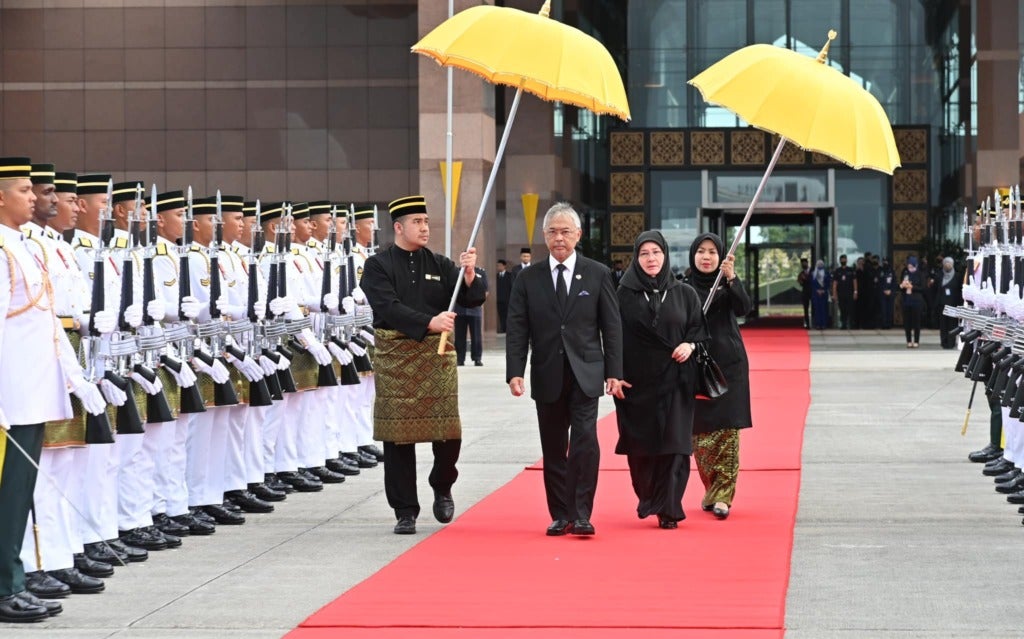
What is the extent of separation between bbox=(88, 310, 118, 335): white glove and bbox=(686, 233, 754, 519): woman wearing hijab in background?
3.80 m

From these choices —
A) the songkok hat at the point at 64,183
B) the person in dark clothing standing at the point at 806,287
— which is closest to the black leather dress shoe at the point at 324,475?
the songkok hat at the point at 64,183

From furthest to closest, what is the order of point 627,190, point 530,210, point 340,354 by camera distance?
1. point 627,190
2. point 530,210
3. point 340,354

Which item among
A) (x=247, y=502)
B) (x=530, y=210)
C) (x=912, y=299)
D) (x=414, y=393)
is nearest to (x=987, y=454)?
(x=414, y=393)

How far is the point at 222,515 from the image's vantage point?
10.6 m

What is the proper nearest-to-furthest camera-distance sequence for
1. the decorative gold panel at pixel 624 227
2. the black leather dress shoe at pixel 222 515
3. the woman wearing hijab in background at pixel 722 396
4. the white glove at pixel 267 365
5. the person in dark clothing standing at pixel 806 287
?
the black leather dress shoe at pixel 222 515, the woman wearing hijab in background at pixel 722 396, the white glove at pixel 267 365, the person in dark clothing standing at pixel 806 287, the decorative gold panel at pixel 624 227

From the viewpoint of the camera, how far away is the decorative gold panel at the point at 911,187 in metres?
43.8

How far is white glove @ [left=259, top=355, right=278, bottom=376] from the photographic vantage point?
11336mm

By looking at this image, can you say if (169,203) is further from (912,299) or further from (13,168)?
(912,299)

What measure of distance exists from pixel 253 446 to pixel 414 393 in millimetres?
1673

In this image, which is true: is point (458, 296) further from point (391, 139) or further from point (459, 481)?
point (391, 139)

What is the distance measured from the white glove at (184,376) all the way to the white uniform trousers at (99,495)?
884mm

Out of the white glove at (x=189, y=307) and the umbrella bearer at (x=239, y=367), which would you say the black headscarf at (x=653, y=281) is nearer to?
the umbrella bearer at (x=239, y=367)

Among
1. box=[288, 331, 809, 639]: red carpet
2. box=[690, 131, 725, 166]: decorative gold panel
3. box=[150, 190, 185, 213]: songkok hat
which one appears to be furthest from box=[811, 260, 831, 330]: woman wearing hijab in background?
box=[150, 190, 185, 213]: songkok hat

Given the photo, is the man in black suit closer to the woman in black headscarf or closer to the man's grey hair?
the man's grey hair
